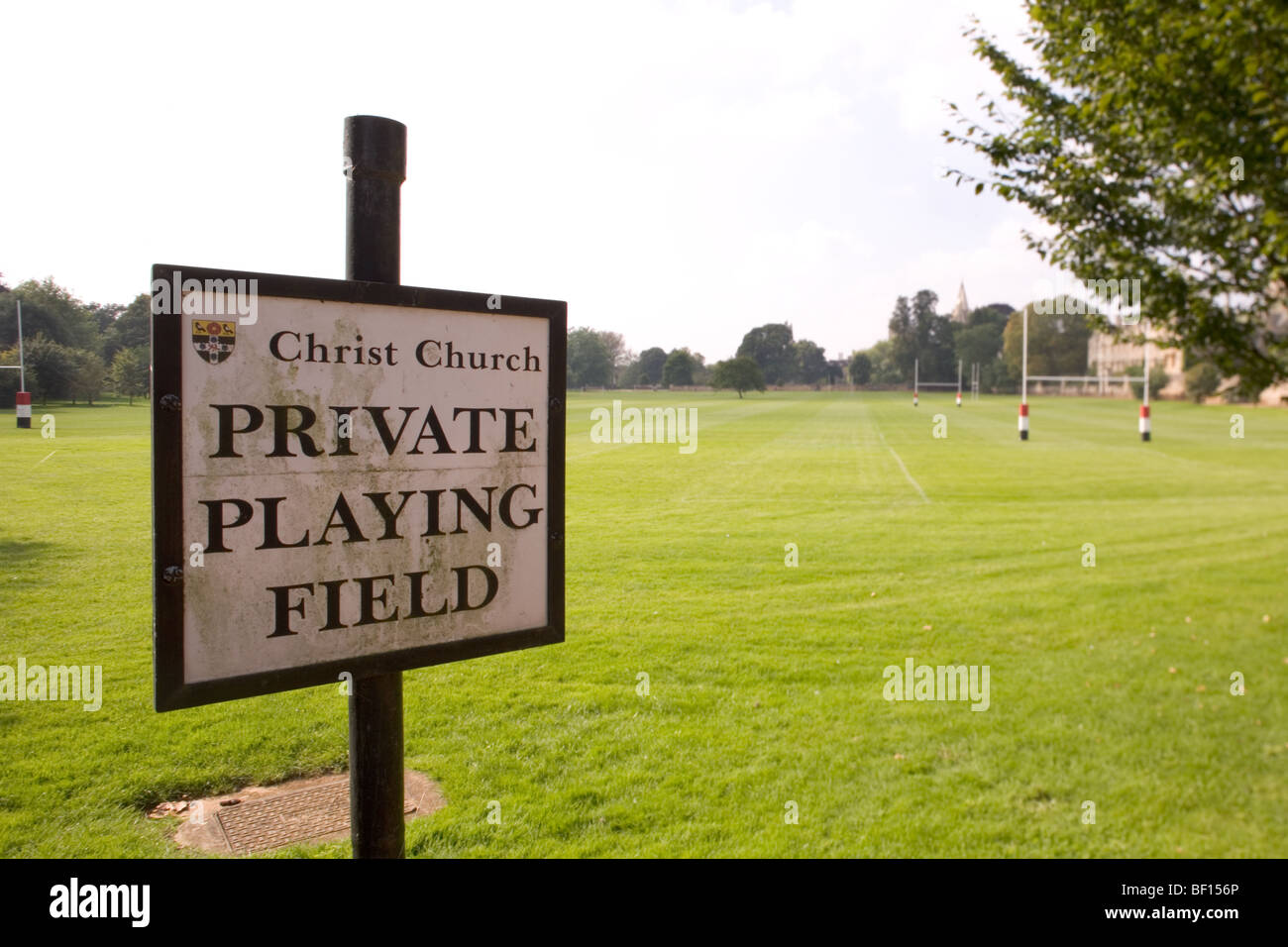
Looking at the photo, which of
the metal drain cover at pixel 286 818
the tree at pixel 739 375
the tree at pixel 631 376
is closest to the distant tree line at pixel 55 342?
the metal drain cover at pixel 286 818

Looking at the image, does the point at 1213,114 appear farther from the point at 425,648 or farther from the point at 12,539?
the point at 12,539

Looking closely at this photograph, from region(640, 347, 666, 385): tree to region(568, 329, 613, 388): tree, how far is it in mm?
30565

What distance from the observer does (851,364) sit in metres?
140

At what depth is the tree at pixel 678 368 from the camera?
126438 mm

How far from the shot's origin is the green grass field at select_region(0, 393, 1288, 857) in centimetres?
422

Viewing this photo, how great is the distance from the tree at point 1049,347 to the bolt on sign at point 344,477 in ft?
297

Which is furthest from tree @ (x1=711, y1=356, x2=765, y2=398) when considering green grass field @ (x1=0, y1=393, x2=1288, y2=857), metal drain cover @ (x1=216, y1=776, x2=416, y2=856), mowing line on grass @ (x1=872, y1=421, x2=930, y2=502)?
metal drain cover @ (x1=216, y1=776, x2=416, y2=856)

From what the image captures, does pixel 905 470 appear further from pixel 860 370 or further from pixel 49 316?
pixel 860 370

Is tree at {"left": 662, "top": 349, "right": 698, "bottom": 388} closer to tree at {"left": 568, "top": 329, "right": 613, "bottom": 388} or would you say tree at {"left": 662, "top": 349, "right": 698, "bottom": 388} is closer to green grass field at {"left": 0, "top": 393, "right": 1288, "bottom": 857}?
tree at {"left": 568, "top": 329, "right": 613, "bottom": 388}

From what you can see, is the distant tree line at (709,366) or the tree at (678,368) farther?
the tree at (678,368)

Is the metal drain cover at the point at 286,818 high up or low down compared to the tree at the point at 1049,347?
down

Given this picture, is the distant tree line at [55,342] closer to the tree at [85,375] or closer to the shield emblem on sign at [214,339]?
the tree at [85,375]
